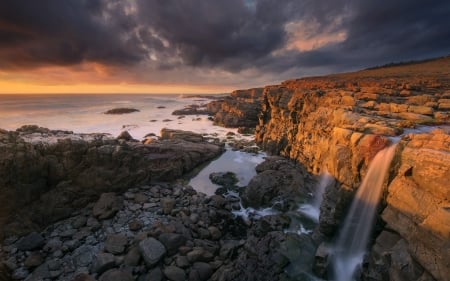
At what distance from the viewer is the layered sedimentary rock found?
7426mm

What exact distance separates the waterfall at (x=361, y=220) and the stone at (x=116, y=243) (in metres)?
10.2

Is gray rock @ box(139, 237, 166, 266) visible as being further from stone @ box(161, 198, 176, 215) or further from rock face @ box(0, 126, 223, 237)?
rock face @ box(0, 126, 223, 237)

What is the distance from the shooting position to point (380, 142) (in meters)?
10.9

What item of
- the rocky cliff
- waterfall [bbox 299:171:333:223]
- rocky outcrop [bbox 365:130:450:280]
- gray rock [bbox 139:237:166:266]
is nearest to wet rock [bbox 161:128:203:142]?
the rocky cliff

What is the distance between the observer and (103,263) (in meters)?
10.8

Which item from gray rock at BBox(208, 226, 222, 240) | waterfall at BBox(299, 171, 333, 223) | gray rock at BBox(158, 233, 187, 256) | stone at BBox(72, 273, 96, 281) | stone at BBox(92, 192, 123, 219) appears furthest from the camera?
waterfall at BBox(299, 171, 333, 223)

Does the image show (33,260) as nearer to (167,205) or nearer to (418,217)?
(167,205)

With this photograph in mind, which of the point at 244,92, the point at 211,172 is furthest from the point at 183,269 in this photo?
the point at 244,92

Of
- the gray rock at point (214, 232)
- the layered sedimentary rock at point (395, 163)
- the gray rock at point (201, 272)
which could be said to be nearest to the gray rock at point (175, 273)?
the gray rock at point (201, 272)

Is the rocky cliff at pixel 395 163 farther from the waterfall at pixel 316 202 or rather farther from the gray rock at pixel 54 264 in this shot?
the gray rock at pixel 54 264

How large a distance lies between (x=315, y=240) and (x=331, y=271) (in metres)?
2.02

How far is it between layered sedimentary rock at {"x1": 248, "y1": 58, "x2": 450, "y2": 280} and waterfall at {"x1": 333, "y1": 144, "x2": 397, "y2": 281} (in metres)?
0.43

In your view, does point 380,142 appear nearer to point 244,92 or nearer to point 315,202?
point 315,202

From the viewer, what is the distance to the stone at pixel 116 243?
38.5ft
